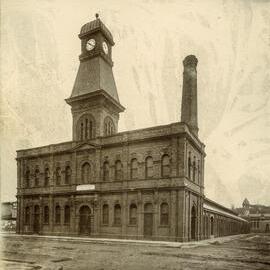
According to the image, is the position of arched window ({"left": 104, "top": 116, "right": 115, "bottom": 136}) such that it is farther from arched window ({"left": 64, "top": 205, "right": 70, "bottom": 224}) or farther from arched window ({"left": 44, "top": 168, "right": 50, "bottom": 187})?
arched window ({"left": 64, "top": 205, "right": 70, "bottom": 224})

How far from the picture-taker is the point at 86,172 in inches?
1096

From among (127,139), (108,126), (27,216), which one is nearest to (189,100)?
(108,126)

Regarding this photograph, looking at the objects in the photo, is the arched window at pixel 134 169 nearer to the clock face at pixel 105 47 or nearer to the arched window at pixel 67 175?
the arched window at pixel 67 175

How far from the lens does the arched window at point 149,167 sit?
24.6 m

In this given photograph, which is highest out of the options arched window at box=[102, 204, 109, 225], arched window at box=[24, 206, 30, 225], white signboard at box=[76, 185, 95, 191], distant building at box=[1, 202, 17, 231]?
white signboard at box=[76, 185, 95, 191]

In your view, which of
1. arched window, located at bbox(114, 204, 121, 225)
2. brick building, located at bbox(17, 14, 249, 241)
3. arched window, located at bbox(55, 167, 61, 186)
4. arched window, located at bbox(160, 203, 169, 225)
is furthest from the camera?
arched window, located at bbox(55, 167, 61, 186)

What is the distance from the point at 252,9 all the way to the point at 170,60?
5.79 metres

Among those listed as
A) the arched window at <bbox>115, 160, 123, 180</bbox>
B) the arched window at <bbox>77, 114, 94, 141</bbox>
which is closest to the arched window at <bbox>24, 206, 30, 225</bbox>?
the arched window at <bbox>77, 114, 94, 141</bbox>

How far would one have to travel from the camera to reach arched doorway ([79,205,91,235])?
27.0 metres

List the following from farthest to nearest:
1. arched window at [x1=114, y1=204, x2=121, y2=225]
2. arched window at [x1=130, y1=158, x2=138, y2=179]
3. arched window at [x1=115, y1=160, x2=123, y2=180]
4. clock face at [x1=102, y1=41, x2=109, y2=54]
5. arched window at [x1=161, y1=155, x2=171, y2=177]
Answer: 1. clock face at [x1=102, y1=41, x2=109, y2=54]
2. arched window at [x1=115, y1=160, x2=123, y2=180]
3. arched window at [x1=114, y1=204, x2=121, y2=225]
4. arched window at [x1=130, y1=158, x2=138, y2=179]
5. arched window at [x1=161, y1=155, x2=171, y2=177]

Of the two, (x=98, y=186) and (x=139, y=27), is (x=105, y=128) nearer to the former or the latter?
(x=98, y=186)

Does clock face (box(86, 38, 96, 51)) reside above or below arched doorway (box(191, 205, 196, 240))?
above

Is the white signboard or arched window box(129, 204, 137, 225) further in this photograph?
the white signboard

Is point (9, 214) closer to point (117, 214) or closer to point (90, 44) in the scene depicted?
point (117, 214)
